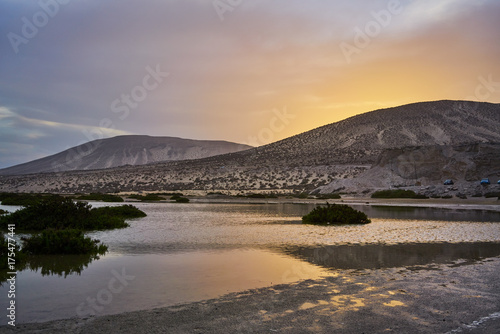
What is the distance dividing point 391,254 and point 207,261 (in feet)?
16.8

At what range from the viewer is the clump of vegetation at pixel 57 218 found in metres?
17.5

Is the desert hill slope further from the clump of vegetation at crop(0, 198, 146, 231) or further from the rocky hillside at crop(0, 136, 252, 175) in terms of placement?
the rocky hillside at crop(0, 136, 252, 175)

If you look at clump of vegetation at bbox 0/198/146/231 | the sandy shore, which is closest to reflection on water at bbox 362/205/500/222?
clump of vegetation at bbox 0/198/146/231

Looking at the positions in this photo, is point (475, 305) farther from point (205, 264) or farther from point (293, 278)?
point (205, 264)

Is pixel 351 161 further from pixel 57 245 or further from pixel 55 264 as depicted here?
pixel 55 264

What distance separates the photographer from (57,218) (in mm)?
18031

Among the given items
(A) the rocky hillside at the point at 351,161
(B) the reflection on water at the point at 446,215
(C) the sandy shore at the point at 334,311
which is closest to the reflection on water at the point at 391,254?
(C) the sandy shore at the point at 334,311

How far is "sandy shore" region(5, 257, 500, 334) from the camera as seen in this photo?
18.7ft

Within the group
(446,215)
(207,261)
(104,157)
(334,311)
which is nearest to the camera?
(334,311)

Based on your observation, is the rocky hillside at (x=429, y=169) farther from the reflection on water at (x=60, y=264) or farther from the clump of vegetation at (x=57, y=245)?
the reflection on water at (x=60, y=264)

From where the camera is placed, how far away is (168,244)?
1376 centimetres

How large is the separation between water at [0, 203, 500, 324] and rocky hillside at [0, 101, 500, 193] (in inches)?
1462

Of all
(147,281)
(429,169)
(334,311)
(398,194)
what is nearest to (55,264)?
(147,281)

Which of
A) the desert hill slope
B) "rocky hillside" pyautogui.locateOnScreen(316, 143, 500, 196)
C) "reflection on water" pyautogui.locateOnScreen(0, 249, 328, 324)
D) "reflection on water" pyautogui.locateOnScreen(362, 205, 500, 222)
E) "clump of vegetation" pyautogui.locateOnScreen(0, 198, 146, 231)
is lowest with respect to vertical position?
"reflection on water" pyautogui.locateOnScreen(0, 249, 328, 324)
